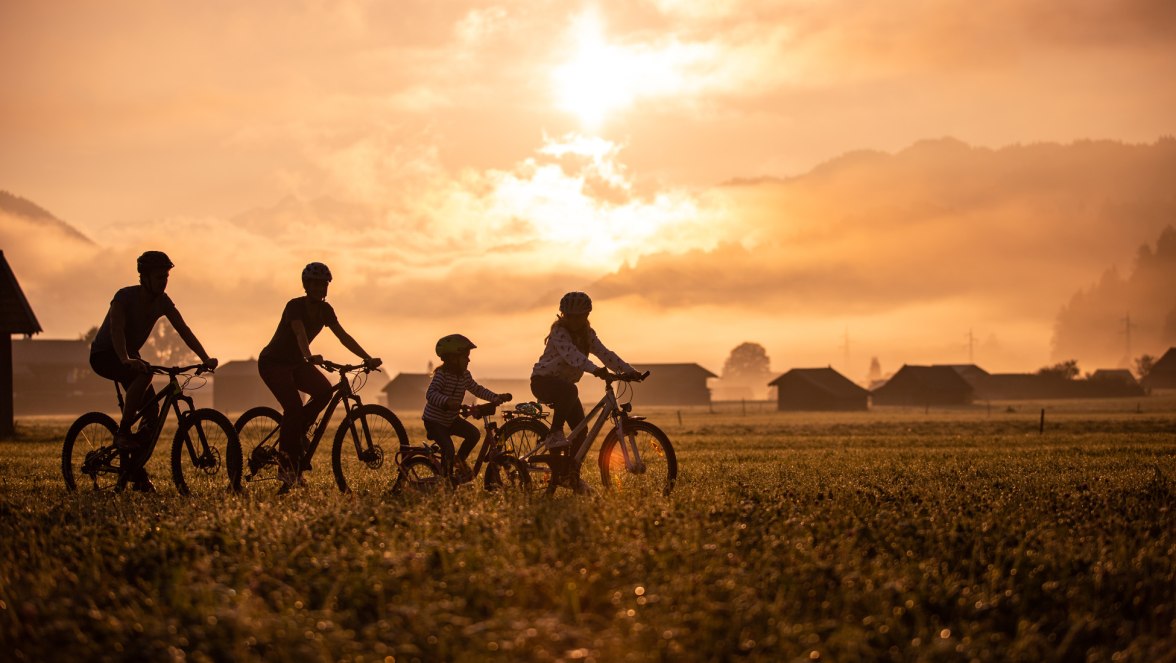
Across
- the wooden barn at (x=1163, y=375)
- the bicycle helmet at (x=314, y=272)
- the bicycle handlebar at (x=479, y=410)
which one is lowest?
the bicycle handlebar at (x=479, y=410)

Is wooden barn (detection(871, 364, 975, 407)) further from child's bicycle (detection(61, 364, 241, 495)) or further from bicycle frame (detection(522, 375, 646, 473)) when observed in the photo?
child's bicycle (detection(61, 364, 241, 495))

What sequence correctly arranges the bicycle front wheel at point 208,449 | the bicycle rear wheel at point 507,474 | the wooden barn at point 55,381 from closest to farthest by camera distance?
the bicycle rear wheel at point 507,474
the bicycle front wheel at point 208,449
the wooden barn at point 55,381

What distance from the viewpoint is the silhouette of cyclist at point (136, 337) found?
37.1 ft

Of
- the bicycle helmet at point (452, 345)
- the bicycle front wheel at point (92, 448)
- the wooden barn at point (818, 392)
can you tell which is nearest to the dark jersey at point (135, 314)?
the bicycle front wheel at point (92, 448)

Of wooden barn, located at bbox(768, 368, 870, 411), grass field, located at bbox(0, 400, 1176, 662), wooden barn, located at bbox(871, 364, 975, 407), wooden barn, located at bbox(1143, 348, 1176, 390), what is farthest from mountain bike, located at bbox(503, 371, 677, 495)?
wooden barn, located at bbox(1143, 348, 1176, 390)

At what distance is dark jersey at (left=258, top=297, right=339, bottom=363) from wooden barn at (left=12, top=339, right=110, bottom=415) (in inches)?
5481

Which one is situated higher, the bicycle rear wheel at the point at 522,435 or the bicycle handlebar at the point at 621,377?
the bicycle handlebar at the point at 621,377

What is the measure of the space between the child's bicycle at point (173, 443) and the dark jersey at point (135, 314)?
458 mm

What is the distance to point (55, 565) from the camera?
24.1ft

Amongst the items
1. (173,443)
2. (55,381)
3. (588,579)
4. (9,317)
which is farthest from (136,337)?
(55,381)

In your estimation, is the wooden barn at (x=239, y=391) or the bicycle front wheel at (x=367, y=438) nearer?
the bicycle front wheel at (x=367, y=438)

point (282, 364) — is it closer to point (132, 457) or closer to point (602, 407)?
point (132, 457)

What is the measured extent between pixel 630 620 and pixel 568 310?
5805 mm

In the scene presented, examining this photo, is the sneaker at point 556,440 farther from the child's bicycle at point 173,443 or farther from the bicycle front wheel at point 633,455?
the child's bicycle at point 173,443
